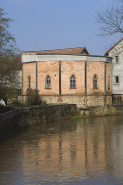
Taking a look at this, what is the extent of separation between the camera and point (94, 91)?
28609 mm

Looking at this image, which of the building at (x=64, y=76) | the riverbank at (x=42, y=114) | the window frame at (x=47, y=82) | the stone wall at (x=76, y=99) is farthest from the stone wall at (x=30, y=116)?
the window frame at (x=47, y=82)

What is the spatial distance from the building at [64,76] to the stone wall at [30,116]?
1826 millimetres

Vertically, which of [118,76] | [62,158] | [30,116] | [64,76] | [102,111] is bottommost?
[62,158]

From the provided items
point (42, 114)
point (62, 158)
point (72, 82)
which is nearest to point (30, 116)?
point (42, 114)

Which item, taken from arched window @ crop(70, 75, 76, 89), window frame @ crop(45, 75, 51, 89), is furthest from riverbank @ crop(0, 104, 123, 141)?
window frame @ crop(45, 75, 51, 89)

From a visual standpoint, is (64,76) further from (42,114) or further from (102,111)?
(42,114)

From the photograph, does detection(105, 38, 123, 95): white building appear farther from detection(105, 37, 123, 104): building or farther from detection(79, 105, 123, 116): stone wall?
detection(79, 105, 123, 116): stone wall

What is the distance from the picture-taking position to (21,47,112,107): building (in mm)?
27266

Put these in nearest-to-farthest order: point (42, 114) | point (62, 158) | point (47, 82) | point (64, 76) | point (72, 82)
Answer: point (62, 158) < point (42, 114) < point (64, 76) < point (47, 82) < point (72, 82)

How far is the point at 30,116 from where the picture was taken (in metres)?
20.1

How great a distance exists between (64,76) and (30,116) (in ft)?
27.3

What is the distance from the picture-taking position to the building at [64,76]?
2727cm

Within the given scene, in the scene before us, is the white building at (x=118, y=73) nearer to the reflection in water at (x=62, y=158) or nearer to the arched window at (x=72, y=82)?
the arched window at (x=72, y=82)

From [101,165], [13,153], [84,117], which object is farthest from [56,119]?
[101,165]
